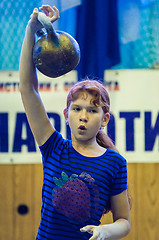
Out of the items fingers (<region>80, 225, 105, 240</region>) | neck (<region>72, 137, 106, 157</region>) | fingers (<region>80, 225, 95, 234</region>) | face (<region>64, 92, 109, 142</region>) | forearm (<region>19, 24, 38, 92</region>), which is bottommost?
fingers (<region>80, 225, 105, 240</region>)

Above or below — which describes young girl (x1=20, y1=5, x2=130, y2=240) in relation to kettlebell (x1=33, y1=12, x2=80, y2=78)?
below

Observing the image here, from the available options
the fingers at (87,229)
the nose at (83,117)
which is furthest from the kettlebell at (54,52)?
the fingers at (87,229)

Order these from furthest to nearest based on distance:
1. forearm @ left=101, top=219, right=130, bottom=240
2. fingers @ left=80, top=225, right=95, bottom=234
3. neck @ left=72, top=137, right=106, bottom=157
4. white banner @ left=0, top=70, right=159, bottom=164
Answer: white banner @ left=0, top=70, right=159, bottom=164
neck @ left=72, top=137, right=106, bottom=157
forearm @ left=101, top=219, right=130, bottom=240
fingers @ left=80, top=225, right=95, bottom=234

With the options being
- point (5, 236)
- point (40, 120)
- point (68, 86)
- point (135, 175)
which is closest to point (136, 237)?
point (135, 175)

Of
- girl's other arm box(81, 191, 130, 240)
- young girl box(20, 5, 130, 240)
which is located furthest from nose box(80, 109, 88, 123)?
girl's other arm box(81, 191, 130, 240)

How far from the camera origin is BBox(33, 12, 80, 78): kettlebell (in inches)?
46.7

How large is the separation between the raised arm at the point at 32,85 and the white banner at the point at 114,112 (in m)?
1.10

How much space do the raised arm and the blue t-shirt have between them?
104 mm

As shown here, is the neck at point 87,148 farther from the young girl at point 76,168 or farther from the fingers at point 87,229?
the fingers at point 87,229

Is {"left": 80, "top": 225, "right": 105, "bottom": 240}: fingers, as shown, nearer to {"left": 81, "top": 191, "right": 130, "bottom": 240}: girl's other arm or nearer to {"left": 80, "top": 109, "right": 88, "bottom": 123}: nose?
{"left": 81, "top": 191, "right": 130, "bottom": 240}: girl's other arm

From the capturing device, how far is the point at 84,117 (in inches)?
48.8

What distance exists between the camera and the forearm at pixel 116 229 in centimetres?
116

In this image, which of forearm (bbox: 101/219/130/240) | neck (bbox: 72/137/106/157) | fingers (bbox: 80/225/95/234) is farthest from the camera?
neck (bbox: 72/137/106/157)

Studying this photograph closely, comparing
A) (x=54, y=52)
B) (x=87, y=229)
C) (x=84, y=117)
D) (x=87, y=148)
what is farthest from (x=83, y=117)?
(x=87, y=229)
